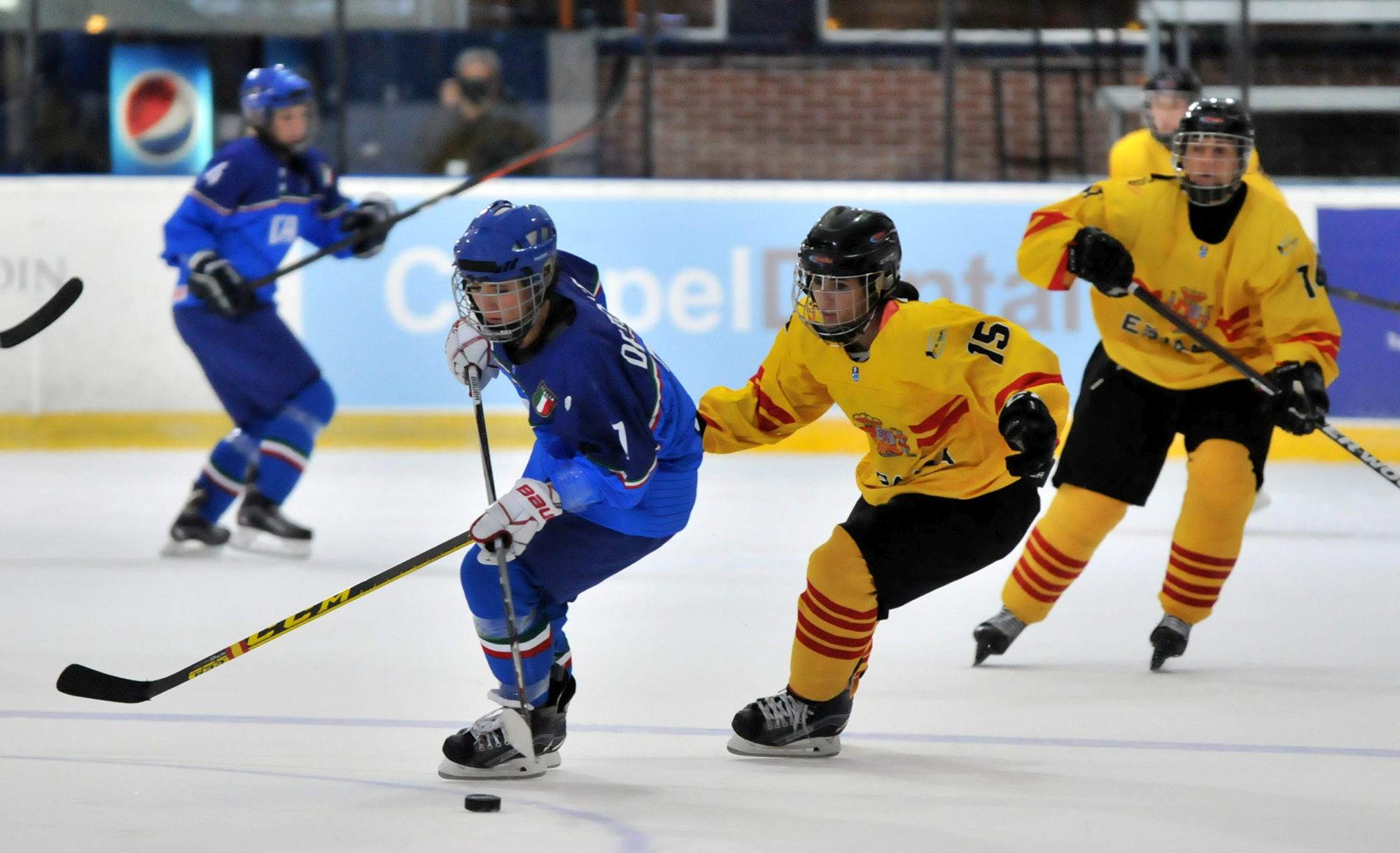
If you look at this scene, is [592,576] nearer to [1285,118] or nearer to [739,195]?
[739,195]

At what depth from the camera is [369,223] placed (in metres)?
5.57

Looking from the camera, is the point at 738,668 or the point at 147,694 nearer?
the point at 147,694

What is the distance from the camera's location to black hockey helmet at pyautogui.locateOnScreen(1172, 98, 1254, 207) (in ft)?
12.6

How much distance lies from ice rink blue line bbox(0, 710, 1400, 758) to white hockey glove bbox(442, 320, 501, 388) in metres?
0.62

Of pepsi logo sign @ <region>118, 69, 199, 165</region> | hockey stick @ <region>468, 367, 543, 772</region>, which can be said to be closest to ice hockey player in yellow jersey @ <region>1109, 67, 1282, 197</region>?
hockey stick @ <region>468, 367, 543, 772</region>

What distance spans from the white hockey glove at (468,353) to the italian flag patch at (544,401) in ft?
0.48

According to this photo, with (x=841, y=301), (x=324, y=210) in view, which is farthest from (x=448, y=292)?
(x=841, y=301)

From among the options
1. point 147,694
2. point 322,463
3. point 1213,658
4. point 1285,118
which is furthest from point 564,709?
point 1285,118

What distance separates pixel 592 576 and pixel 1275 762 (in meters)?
1.13

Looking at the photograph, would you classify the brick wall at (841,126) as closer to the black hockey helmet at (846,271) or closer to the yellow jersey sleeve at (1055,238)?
the yellow jersey sleeve at (1055,238)

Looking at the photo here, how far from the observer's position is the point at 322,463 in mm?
7156

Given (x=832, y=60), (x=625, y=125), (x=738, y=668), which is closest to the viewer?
(x=738, y=668)

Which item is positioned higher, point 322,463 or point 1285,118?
point 1285,118

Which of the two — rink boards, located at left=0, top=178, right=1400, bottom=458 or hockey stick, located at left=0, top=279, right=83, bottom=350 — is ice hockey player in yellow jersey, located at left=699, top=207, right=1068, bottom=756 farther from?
rink boards, located at left=0, top=178, right=1400, bottom=458
